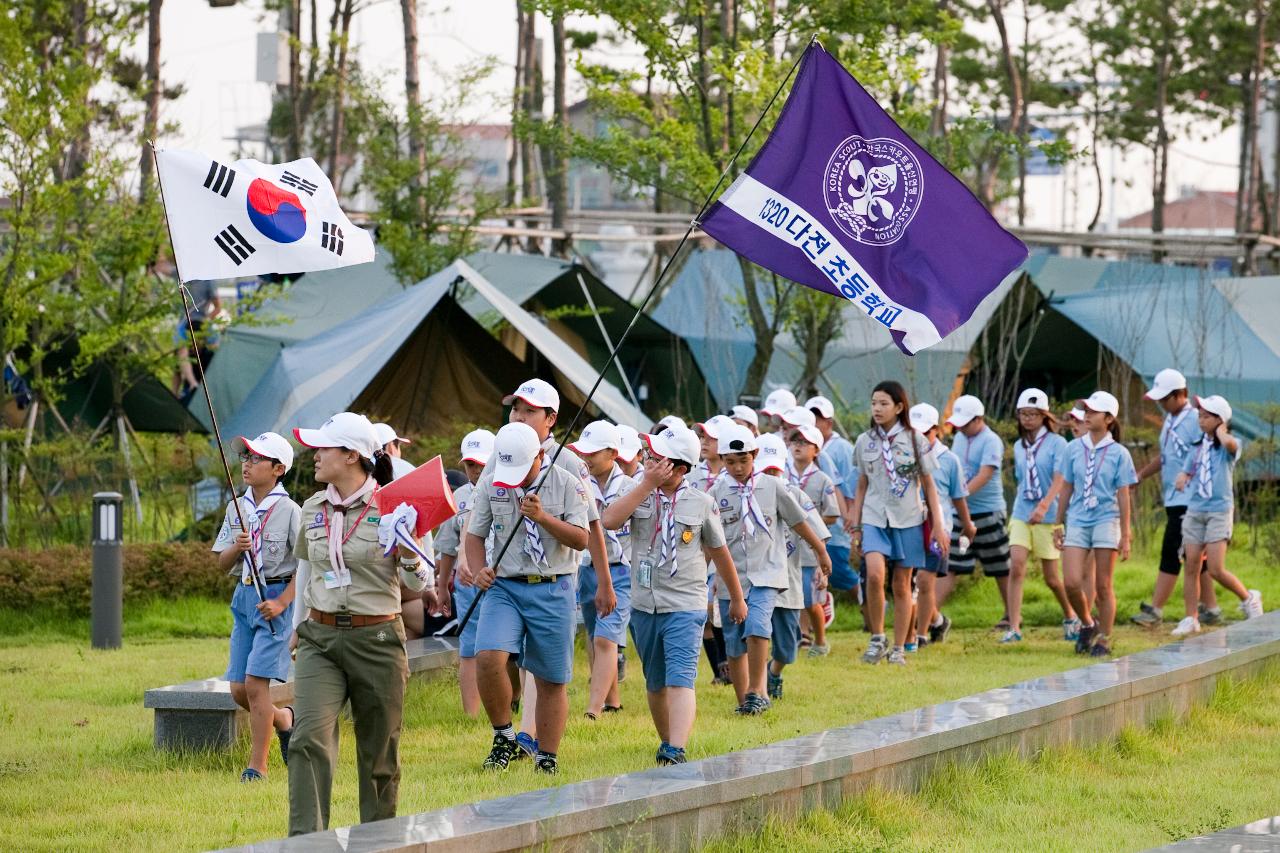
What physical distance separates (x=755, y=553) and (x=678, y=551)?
193 cm

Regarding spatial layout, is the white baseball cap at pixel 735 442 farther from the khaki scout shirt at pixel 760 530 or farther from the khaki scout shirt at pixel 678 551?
the khaki scout shirt at pixel 678 551

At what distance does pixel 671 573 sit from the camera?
8.27 m

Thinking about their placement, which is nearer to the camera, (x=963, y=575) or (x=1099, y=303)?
(x=963, y=575)

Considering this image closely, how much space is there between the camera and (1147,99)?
37375 mm

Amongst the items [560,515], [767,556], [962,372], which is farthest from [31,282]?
[962,372]

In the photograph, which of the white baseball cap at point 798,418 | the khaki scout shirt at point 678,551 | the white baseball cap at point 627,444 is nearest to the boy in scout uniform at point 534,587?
the khaki scout shirt at point 678,551

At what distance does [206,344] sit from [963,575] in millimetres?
9159

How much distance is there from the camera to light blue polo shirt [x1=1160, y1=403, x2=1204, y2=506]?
13039 millimetres

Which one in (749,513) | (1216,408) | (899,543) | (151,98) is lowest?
(899,543)

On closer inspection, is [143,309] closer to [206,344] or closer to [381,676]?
[206,344]

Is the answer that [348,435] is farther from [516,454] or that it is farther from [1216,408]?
Answer: [1216,408]

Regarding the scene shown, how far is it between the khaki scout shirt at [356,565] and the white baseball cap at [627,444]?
13.3ft

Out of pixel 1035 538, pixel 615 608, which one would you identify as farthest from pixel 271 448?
pixel 1035 538

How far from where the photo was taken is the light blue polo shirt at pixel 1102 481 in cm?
1221
